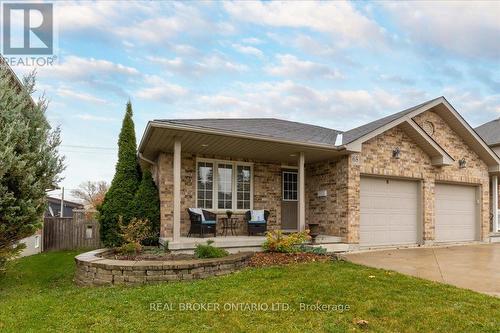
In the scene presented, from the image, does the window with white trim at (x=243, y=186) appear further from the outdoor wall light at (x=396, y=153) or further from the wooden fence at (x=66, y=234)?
the wooden fence at (x=66, y=234)

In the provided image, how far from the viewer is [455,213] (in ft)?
41.2

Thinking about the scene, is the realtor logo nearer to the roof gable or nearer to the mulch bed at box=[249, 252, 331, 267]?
the mulch bed at box=[249, 252, 331, 267]

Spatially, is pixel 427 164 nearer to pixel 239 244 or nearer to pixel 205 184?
pixel 239 244

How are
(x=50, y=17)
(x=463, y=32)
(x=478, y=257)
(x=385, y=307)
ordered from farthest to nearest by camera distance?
(x=463, y=32)
(x=478, y=257)
(x=50, y=17)
(x=385, y=307)

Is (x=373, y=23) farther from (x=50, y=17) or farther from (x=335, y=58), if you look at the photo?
(x=50, y=17)

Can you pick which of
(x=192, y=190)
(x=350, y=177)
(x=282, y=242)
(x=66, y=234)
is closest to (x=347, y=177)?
(x=350, y=177)

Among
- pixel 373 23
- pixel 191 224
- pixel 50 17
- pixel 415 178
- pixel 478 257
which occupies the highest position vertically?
pixel 373 23

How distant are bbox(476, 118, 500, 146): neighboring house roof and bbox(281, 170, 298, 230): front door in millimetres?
11081

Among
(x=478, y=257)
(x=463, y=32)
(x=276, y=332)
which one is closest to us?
(x=276, y=332)

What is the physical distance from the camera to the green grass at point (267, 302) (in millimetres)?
4238

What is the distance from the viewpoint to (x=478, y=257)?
913 cm

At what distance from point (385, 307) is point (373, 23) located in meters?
8.46

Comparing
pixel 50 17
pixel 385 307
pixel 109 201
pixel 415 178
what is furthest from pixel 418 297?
pixel 50 17

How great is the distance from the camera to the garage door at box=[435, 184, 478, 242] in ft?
39.9
